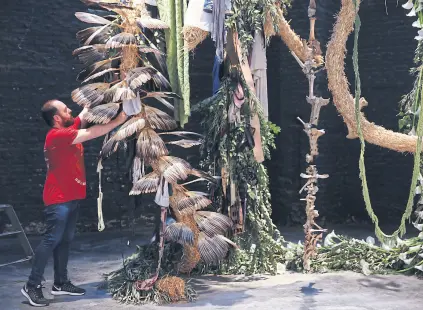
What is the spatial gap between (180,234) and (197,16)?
1660 mm

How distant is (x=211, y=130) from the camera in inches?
205

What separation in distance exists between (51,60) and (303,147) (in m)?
3.36

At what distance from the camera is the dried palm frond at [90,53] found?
4559mm

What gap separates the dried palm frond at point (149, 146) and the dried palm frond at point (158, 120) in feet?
0.25

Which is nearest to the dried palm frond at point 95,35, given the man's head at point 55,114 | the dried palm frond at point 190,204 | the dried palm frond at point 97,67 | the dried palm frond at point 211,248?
the dried palm frond at point 97,67

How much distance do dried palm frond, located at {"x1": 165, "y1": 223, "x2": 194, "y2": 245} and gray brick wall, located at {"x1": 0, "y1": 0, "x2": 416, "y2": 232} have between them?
3.39 metres

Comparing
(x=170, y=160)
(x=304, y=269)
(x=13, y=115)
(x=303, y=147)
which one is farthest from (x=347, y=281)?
(x=13, y=115)

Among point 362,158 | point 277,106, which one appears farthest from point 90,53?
point 277,106

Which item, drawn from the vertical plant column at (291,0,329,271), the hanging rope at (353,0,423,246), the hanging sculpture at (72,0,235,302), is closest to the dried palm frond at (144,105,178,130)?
the hanging sculpture at (72,0,235,302)

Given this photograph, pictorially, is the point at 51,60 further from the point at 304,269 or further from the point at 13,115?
the point at 304,269

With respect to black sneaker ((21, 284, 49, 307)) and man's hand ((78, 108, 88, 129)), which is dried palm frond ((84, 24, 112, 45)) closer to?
man's hand ((78, 108, 88, 129))

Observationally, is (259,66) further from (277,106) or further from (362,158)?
(277,106)

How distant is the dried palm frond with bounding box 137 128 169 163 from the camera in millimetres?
4422

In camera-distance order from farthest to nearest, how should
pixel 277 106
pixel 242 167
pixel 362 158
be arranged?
1. pixel 277 106
2. pixel 242 167
3. pixel 362 158
